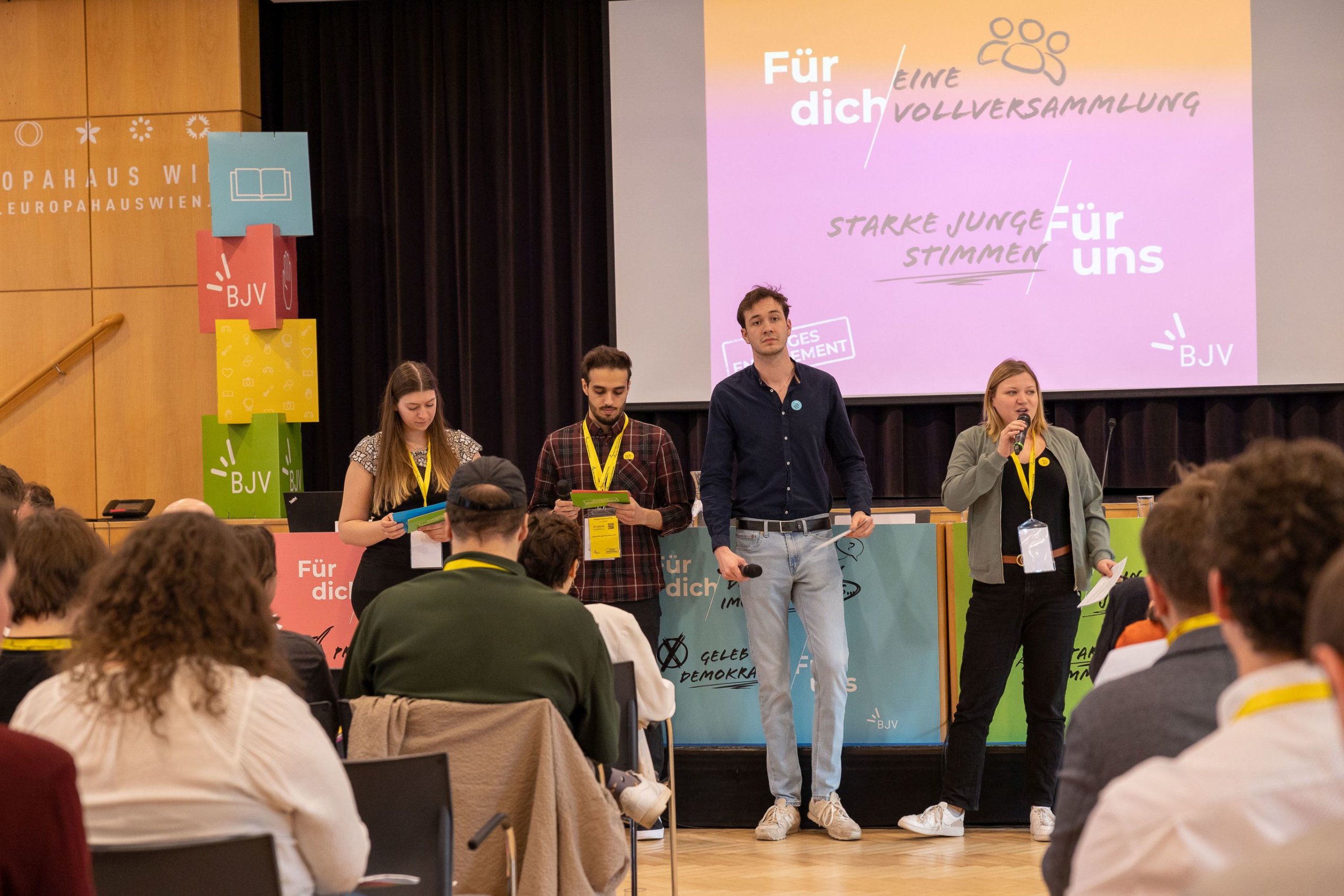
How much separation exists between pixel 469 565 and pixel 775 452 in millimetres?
1924

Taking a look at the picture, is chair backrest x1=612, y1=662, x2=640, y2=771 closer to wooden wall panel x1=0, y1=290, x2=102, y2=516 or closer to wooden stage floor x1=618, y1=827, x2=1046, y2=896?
wooden stage floor x1=618, y1=827, x2=1046, y2=896

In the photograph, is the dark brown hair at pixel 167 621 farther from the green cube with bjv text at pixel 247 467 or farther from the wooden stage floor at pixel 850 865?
the green cube with bjv text at pixel 247 467

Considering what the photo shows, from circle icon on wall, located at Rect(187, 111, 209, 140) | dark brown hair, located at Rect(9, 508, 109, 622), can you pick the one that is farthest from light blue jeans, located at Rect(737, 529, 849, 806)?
circle icon on wall, located at Rect(187, 111, 209, 140)

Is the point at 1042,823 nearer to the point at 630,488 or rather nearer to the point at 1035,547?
the point at 1035,547

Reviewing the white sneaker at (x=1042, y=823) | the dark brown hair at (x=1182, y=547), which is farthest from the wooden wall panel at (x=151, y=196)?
the dark brown hair at (x=1182, y=547)

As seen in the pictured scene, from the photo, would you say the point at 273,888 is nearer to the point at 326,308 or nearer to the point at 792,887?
the point at 792,887

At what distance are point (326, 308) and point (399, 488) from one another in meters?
3.04

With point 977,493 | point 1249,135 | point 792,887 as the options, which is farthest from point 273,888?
point 1249,135

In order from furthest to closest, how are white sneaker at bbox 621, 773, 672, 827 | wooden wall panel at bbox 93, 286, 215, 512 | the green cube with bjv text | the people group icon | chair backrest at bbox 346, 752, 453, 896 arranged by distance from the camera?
wooden wall panel at bbox 93, 286, 215, 512, the green cube with bjv text, the people group icon, white sneaker at bbox 621, 773, 672, 827, chair backrest at bbox 346, 752, 453, 896

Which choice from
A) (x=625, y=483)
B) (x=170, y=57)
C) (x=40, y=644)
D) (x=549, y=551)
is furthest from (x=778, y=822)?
(x=170, y=57)

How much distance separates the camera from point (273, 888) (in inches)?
60.9

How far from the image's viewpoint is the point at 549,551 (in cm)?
295

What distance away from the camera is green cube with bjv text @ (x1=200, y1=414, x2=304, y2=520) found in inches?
233

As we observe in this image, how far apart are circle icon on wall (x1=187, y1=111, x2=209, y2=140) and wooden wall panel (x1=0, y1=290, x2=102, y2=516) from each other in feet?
3.52
